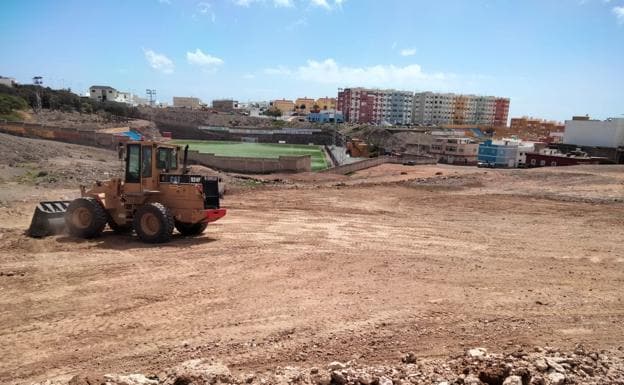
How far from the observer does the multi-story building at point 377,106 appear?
5295 inches

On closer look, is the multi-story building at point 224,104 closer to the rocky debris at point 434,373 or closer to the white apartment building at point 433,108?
the white apartment building at point 433,108

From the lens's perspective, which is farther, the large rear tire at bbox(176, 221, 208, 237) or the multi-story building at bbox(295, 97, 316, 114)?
the multi-story building at bbox(295, 97, 316, 114)

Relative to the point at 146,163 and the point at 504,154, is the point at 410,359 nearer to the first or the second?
the point at 146,163

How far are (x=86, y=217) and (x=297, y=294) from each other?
601 cm

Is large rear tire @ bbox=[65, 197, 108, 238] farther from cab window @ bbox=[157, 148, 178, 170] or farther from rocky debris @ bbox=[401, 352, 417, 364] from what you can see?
rocky debris @ bbox=[401, 352, 417, 364]

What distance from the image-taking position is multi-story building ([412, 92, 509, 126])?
139 metres

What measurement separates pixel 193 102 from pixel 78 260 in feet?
538

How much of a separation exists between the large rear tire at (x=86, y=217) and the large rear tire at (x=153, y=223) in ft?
2.64

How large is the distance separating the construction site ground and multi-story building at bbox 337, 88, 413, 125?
400 ft

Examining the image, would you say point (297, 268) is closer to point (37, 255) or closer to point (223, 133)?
point (37, 255)

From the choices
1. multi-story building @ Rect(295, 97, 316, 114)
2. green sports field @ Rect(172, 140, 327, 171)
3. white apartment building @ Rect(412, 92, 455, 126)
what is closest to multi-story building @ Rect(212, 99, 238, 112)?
multi-story building @ Rect(295, 97, 316, 114)

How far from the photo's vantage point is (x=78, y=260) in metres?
9.51

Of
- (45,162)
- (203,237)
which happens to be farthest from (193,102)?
(203,237)

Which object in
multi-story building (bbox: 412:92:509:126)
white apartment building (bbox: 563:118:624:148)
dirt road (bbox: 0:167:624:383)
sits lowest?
dirt road (bbox: 0:167:624:383)
